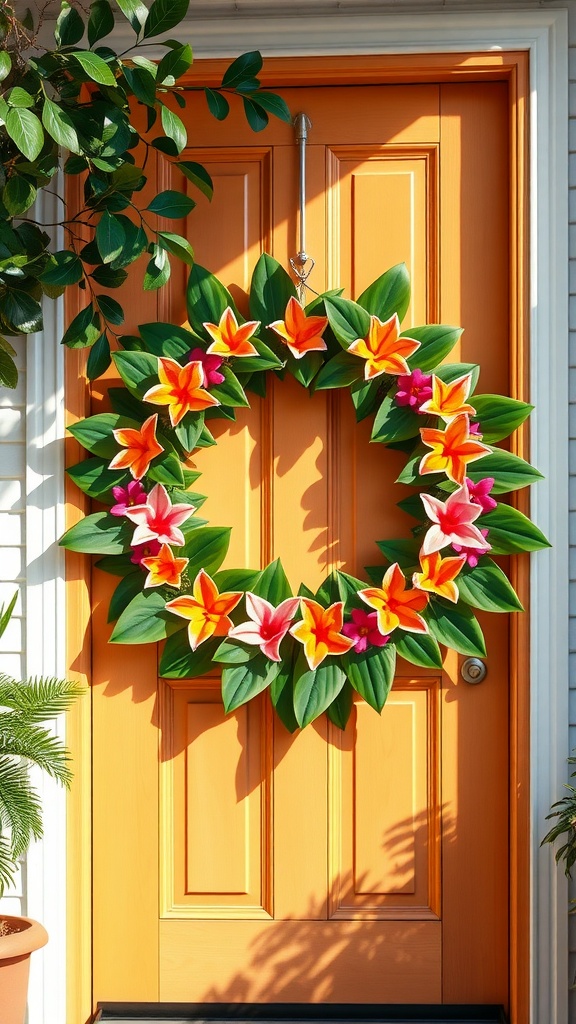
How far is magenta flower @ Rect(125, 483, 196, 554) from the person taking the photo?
2137mm

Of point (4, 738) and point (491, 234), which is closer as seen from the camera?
point (4, 738)

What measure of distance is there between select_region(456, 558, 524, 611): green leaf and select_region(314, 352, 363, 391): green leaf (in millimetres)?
537

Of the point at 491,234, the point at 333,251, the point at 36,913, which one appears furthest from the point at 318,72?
the point at 36,913

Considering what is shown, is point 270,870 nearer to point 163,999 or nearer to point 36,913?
point 163,999

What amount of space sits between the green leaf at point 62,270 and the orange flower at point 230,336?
0.33 metres

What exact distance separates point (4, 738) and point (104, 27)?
1.54 metres

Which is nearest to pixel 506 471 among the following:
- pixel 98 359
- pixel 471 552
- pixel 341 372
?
pixel 471 552

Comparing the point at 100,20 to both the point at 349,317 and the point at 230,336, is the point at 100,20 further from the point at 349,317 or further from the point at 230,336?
the point at 349,317

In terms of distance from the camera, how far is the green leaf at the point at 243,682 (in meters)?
2.14

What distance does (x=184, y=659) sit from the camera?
219cm

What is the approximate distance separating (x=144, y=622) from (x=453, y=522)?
78cm

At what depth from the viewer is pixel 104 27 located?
74.6 inches

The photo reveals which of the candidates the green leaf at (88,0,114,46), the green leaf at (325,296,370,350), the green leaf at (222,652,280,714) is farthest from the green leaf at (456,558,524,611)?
the green leaf at (88,0,114,46)

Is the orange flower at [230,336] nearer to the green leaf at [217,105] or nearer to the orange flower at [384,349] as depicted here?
the orange flower at [384,349]
